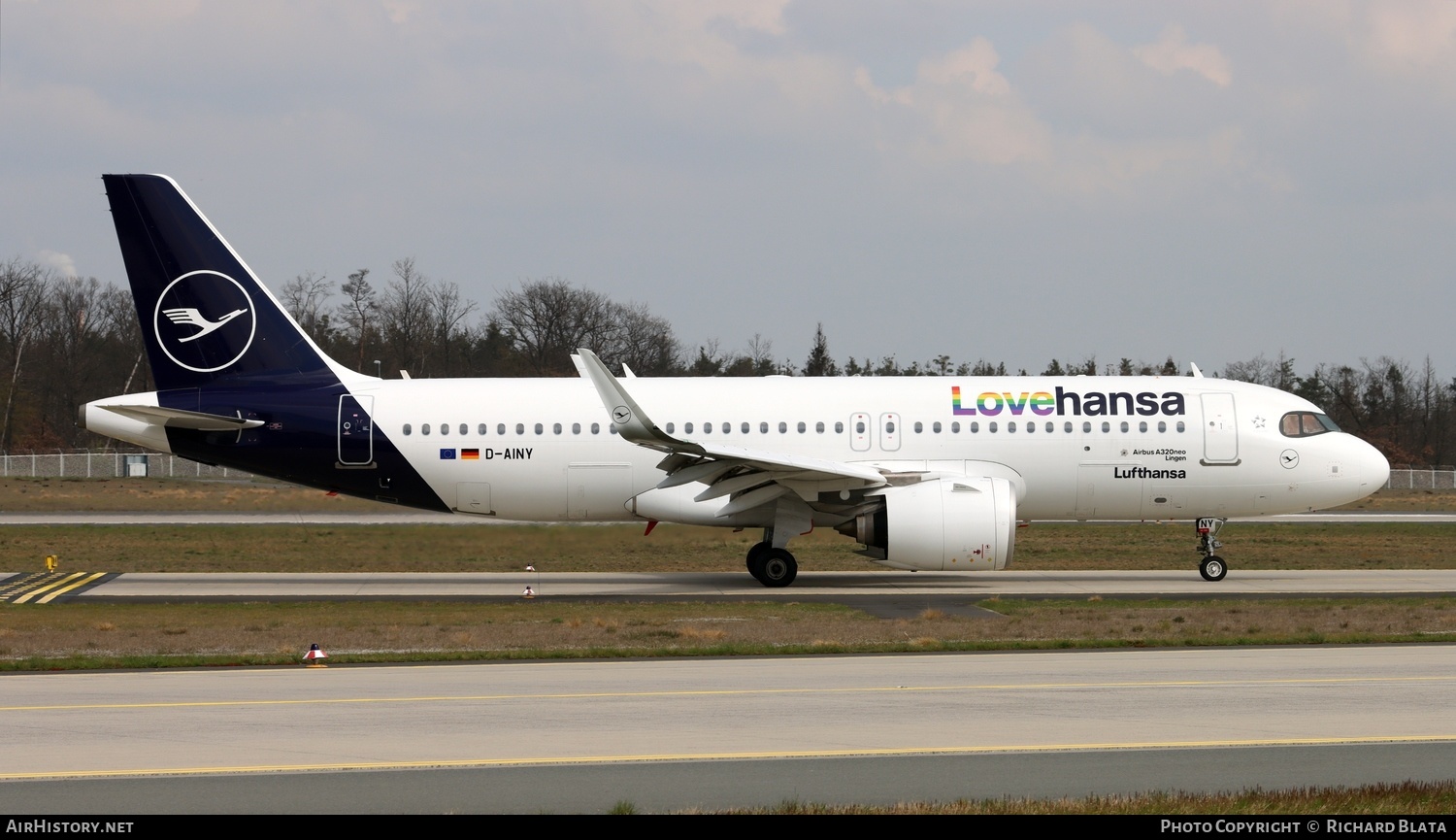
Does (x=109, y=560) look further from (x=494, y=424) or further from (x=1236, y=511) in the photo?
(x=1236, y=511)

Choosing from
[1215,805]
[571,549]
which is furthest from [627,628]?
[1215,805]

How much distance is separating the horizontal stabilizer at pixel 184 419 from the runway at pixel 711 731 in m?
11.5

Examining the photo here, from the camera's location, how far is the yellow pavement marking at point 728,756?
362 inches

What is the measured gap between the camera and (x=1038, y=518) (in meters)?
26.2

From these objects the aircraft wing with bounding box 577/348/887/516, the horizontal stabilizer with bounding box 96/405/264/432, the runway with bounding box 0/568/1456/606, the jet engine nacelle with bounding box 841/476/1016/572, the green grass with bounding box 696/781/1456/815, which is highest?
the horizontal stabilizer with bounding box 96/405/264/432

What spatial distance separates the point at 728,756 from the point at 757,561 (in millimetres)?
14947

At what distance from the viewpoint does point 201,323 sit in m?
25.9

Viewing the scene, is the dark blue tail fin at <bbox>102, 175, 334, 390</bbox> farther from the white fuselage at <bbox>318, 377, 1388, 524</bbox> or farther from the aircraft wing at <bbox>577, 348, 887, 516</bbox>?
the aircraft wing at <bbox>577, 348, 887, 516</bbox>

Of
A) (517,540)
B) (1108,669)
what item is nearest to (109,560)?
(517,540)

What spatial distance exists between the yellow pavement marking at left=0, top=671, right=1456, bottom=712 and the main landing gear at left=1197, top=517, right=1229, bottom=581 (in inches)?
481

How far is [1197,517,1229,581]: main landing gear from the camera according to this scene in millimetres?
25531

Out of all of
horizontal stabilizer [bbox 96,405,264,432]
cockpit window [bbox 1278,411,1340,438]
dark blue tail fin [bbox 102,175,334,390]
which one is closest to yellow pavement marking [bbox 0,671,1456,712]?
cockpit window [bbox 1278,411,1340,438]

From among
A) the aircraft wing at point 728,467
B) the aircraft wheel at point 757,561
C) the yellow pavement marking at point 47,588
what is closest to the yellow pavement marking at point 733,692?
the aircraft wing at point 728,467
